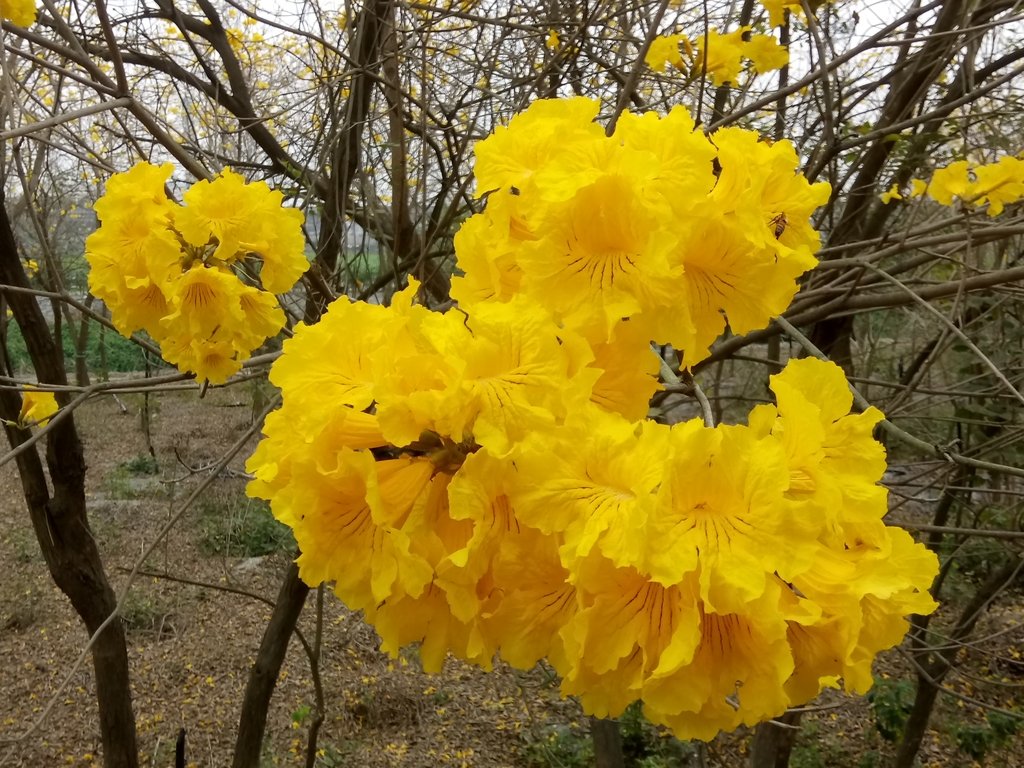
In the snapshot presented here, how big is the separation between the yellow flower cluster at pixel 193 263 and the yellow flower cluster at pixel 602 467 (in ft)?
2.43

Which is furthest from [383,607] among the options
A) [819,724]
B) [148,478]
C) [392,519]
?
[148,478]

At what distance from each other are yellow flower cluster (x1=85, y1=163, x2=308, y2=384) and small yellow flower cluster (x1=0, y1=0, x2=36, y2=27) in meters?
1.00

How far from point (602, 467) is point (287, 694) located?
14.2ft

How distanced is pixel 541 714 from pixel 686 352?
408cm

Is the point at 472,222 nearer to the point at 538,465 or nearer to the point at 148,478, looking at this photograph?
the point at 538,465

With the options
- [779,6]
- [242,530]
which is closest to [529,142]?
[779,6]

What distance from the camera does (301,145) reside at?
10.0 feet

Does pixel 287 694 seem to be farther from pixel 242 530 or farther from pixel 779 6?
pixel 779 6

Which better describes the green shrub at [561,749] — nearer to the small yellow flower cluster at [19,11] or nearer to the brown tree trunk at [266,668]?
the brown tree trunk at [266,668]

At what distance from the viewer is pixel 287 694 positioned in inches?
169

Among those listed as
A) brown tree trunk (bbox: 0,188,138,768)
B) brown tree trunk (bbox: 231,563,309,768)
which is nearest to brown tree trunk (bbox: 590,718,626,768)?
brown tree trunk (bbox: 231,563,309,768)

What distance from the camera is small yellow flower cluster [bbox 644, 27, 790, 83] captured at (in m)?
2.21

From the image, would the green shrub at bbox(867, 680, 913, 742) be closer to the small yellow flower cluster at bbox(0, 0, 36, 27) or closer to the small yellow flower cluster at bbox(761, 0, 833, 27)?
the small yellow flower cluster at bbox(761, 0, 833, 27)

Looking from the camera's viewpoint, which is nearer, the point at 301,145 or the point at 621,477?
the point at 621,477
